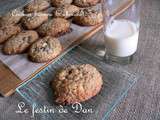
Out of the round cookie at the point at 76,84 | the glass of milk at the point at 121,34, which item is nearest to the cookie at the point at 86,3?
the glass of milk at the point at 121,34

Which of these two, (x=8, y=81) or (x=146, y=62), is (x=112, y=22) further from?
(x=8, y=81)

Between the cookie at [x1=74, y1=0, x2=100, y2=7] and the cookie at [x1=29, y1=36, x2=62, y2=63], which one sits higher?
the cookie at [x1=74, y1=0, x2=100, y2=7]

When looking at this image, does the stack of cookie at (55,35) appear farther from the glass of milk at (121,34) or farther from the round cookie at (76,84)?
the glass of milk at (121,34)

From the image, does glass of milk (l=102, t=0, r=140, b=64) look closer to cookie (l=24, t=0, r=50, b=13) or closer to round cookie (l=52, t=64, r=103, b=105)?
round cookie (l=52, t=64, r=103, b=105)

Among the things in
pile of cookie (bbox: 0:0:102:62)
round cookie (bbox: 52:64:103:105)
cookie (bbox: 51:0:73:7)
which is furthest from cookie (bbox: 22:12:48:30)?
round cookie (bbox: 52:64:103:105)

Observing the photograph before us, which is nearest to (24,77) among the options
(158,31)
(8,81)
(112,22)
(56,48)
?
(8,81)

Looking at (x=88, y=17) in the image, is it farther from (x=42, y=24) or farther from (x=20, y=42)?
(x=20, y=42)

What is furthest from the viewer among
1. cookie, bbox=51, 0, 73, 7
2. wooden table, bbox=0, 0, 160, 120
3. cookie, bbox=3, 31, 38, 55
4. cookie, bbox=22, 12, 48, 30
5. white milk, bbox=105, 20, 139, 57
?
cookie, bbox=51, 0, 73, 7
